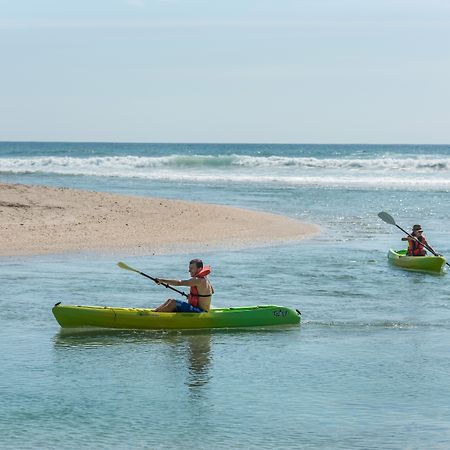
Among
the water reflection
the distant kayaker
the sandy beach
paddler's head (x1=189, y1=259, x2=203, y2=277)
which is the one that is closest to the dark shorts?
the water reflection

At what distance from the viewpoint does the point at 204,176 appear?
58188 millimetres

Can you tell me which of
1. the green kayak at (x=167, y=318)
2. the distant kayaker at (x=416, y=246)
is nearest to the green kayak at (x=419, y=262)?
the distant kayaker at (x=416, y=246)

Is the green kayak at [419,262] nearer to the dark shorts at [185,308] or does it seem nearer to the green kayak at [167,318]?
the green kayak at [167,318]

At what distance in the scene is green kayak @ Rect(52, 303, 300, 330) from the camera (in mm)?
13883

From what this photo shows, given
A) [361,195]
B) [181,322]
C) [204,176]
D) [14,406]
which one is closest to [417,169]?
[204,176]

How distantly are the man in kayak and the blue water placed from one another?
0.43 metres

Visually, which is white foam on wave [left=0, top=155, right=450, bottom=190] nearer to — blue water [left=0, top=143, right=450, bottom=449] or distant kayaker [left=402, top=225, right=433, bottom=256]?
distant kayaker [left=402, top=225, right=433, bottom=256]

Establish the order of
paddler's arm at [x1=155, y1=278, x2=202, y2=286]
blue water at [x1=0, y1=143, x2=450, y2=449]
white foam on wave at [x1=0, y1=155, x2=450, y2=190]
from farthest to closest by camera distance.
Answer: white foam on wave at [x1=0, y1=155, x2=450, y2=190] < paddler's arm at [x1=155, y1=278, x2=202, y2=286] < blue water at [x1=0, y1=143, x2=450, y2=449]

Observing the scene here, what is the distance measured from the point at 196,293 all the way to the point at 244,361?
7.20ft

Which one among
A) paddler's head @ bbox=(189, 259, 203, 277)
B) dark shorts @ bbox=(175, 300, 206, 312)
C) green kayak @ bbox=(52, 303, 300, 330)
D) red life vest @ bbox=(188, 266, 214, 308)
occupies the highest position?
paddler's head @ bbox=(189, 259, 203, 277)

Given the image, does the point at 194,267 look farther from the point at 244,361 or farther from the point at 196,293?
the point at 244,361

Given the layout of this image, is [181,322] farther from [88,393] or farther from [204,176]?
[204,176]

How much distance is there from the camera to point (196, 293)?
47.1 ft

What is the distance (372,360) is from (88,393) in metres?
3.68
